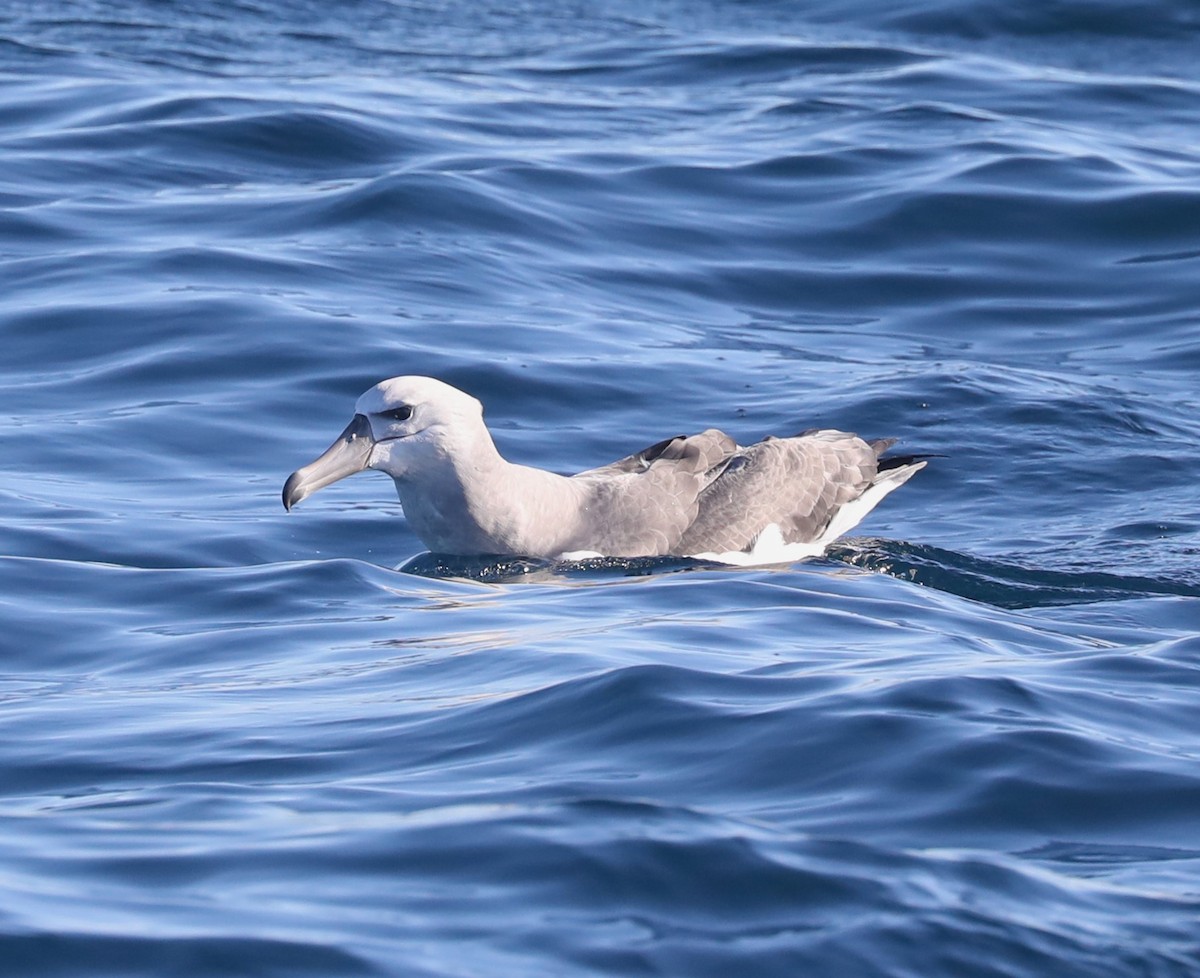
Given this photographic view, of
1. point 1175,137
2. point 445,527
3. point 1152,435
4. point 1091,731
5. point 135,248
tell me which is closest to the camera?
point 1091,731

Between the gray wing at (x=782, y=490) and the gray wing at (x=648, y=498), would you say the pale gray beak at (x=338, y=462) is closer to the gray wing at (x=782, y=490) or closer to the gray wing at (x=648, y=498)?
the gray wing at (x=648, y=498)

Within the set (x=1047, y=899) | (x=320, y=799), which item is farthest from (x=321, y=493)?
(x=1047, y=899)

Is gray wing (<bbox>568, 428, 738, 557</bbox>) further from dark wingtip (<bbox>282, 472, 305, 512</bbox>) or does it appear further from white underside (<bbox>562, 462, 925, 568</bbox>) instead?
dark wingtip (<bbox>282, 472, 305, 512</bbox>)

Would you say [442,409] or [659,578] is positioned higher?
[442,409]

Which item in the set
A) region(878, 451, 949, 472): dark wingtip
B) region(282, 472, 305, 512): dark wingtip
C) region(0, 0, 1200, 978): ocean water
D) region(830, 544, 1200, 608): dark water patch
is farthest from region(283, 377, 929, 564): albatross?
region(878, 451, 949, 472): dark wingtip

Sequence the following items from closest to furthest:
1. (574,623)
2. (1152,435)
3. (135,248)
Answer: (574,623) → (1152,435) → (135,248)

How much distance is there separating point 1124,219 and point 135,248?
26.0 ft

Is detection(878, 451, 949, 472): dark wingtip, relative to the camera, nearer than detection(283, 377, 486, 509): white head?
No

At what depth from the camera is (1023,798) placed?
5664 mm

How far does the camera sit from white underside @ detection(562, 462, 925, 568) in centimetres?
990

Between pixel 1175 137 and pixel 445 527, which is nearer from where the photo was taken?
A: pixel 445 527

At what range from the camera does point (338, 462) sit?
374 inches

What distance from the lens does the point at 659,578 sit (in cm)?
922

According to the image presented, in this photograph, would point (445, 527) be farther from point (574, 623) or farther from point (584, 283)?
point (584, 283)
